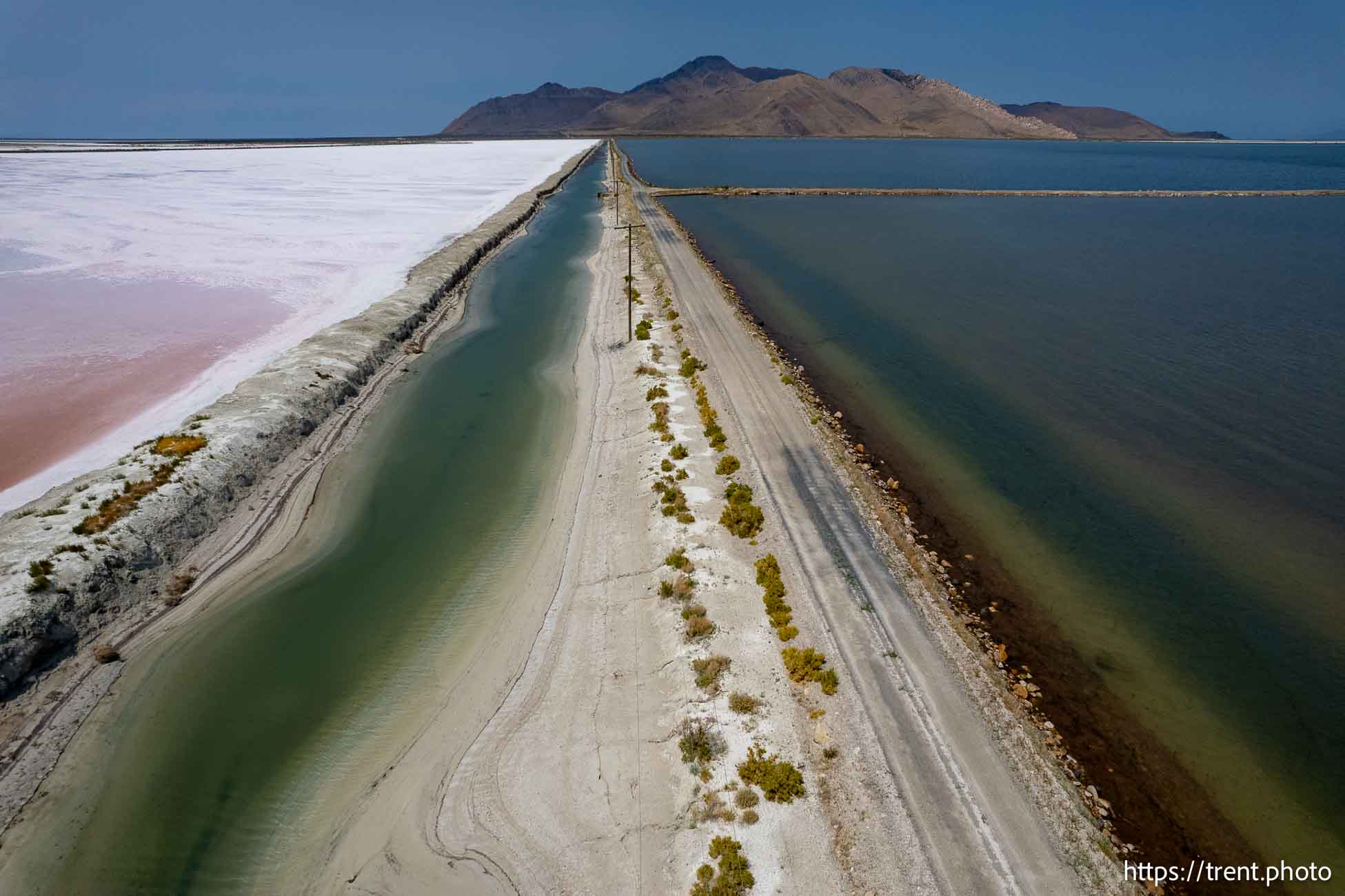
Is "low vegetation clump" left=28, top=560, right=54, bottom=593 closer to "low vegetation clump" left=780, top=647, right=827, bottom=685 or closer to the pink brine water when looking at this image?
the pink brine water

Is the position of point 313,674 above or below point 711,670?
below

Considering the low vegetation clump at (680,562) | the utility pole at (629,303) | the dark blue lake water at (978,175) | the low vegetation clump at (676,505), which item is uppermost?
the dark blue lake water at (978,175)

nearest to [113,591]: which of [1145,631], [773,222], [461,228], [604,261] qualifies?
[1145,631]

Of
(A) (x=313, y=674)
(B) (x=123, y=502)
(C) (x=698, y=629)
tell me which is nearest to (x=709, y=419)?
(C) (x=698, y=629)

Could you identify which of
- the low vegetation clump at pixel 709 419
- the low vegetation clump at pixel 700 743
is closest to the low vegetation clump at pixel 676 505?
the low vegetation clump at pixel 709 419

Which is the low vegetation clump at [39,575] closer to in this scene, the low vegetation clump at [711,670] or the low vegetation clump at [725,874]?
the low vegetation clump at [711,670]

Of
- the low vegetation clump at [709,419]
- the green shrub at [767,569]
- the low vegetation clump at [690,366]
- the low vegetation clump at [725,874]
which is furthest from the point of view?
the low vegetation clump at [690,366]

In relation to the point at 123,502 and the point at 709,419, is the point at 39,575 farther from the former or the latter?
the point at 709,419

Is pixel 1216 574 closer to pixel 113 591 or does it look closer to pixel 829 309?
pixel 829 309
